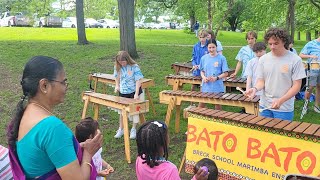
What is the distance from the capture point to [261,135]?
3.86 metres

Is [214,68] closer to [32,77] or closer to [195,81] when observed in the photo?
[195,81]

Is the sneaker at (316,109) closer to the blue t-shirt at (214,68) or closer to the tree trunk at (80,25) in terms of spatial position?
the blue t-shirt at (214,68)

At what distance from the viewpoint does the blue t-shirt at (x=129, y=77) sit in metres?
6.46

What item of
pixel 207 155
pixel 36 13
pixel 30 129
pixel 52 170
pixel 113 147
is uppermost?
pixel 36 13

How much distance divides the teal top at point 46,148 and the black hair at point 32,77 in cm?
10

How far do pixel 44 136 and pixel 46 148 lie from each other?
0.21 feet

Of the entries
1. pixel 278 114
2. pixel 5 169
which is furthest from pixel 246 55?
pixel 5 169

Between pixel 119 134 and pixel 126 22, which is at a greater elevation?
pixel 126 22

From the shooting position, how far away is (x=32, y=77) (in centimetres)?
207

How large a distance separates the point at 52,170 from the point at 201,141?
2.60 metres

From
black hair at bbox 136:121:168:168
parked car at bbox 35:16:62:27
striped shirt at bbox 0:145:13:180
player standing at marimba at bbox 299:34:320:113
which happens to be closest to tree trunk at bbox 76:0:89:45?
player standing at marimba at bbox 299:34:320:113

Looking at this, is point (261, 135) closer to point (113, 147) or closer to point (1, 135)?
point (113, 147)

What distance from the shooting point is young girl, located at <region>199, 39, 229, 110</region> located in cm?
638

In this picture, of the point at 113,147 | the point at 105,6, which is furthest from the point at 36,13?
the point at 105,6
